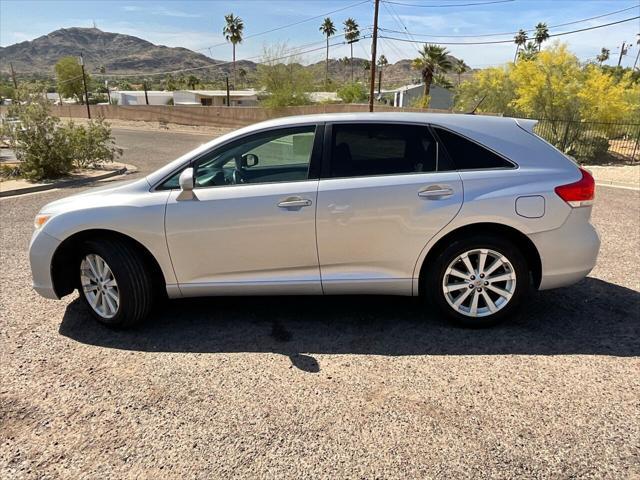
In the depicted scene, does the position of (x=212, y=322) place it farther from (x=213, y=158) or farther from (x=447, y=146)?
(x=447, y=146)

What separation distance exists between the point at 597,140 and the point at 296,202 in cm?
1965

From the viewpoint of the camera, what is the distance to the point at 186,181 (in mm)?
3406

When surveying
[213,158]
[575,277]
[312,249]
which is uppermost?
[213,158]

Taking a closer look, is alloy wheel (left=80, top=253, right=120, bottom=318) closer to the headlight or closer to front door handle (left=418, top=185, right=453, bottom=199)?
the headlight

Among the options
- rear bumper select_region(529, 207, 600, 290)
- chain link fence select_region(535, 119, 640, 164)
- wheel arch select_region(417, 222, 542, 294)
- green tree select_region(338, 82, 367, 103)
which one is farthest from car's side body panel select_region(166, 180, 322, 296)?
green tree select_region(338, 82, 367, 103)

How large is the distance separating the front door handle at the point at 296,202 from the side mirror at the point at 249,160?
1.95ft

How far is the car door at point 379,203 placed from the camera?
3416 mm

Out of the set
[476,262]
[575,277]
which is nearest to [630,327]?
[575,277]

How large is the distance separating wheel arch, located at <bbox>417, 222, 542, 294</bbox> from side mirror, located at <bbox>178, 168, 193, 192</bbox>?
186 cm

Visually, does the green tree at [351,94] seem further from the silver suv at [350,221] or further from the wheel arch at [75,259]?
the wheel arch at [75,259]

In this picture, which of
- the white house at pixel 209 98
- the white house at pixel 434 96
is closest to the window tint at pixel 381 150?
the white house at pixel 434 96

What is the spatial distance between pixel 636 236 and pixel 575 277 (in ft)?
12.5

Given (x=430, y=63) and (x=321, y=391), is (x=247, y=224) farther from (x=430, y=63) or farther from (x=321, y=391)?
(x=430, y=63)

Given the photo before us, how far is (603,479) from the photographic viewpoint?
2217 mm
